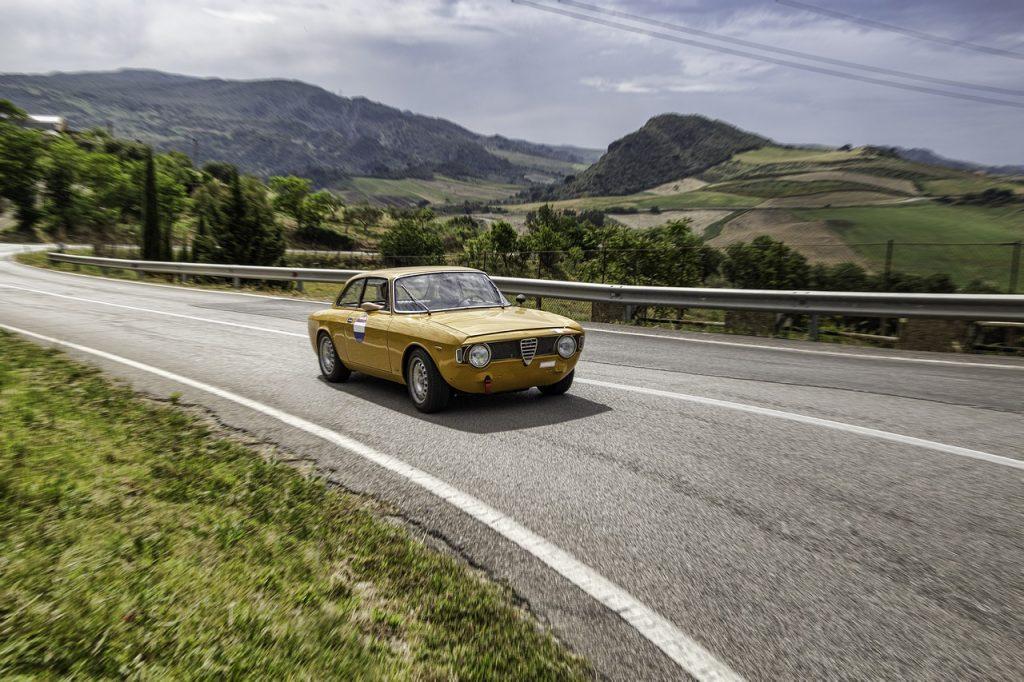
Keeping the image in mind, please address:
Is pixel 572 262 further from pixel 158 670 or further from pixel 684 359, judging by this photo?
pixel 158 670

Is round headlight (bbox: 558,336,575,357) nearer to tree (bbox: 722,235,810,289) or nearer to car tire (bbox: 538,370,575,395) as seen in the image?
car tire (bbox: 538,370,575,395)

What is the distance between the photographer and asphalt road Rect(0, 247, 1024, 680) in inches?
106

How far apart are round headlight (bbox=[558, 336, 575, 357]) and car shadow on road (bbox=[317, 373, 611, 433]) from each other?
0.54 m

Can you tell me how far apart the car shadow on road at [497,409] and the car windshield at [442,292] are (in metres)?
1.02

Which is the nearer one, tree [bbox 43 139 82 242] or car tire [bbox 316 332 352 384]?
car tire [bbox 316 332 352 384]

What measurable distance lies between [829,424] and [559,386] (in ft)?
8.65

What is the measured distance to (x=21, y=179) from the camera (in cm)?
7975

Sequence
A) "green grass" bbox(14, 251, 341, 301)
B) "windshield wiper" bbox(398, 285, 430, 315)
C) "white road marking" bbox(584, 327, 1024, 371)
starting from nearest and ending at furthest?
"windshield wiper" bbox(398, 285, 430, 315)
"white road marking" bbox(584, 327, 1024, 371)
"green grass" bbox(14, 251, 341, 301)

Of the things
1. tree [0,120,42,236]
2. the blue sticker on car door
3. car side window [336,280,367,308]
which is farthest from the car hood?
tree [0,120,42,236]

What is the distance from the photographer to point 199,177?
5089 inches

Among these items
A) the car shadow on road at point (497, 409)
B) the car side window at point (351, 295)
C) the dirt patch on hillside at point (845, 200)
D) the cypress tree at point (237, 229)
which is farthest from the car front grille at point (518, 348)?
the dirt patch on hillside at point (845, 200)

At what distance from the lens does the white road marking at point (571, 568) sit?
2.54m

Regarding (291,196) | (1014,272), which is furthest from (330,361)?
(291,196)

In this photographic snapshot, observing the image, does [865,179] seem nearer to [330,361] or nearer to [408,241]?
[408,241]
